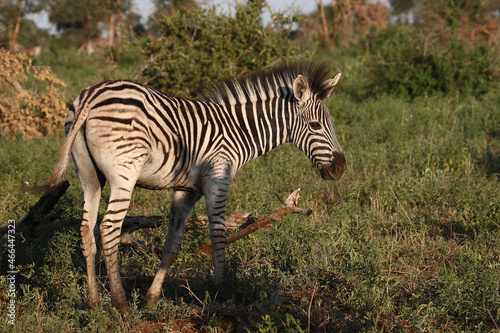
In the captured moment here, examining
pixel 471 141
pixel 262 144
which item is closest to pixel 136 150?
pixel 262 144

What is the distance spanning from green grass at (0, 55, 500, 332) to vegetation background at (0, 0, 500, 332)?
0.02m

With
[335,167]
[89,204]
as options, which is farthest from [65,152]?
[335,167]

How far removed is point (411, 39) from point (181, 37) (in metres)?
6.76

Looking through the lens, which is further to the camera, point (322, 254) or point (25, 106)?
point (25, 106)

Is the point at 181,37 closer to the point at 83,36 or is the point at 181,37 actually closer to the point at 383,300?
the point at 383,300

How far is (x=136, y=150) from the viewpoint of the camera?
163 inches

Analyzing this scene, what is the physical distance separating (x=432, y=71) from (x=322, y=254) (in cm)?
987

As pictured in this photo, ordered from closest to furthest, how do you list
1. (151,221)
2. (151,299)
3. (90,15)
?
(151,299), (151,221), (90,15)

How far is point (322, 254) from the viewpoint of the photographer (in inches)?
192

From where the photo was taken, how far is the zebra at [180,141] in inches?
162

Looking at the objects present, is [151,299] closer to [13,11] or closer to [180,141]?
[180,141]

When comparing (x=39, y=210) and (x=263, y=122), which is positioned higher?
(x=263, y=122)

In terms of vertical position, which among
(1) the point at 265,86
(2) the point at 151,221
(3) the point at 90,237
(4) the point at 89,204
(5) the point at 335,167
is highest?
(1) the point at 265,86

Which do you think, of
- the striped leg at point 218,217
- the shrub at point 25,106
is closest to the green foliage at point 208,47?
the shrub at point 25,106
